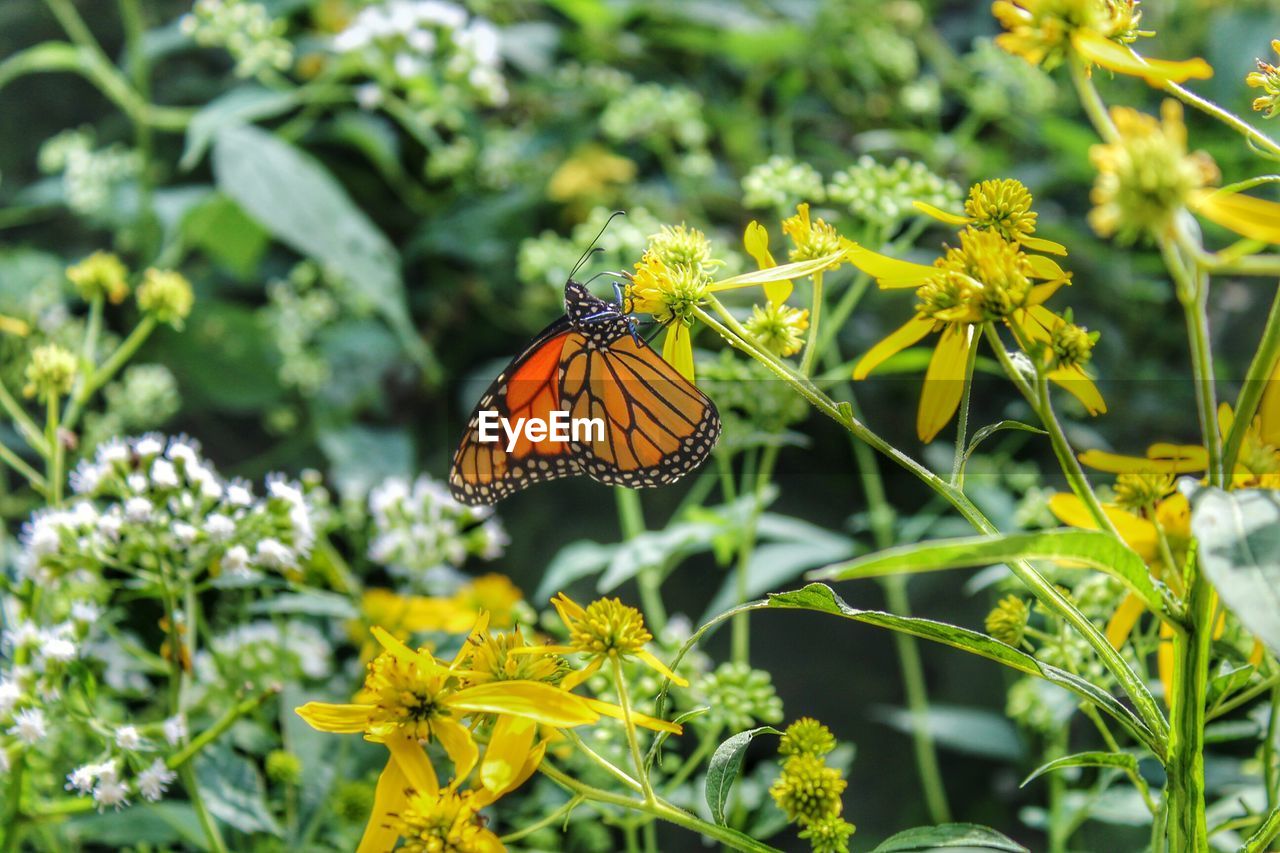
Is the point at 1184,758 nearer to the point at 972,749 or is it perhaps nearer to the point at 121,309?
the point at 972,749

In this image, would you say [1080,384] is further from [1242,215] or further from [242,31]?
[242,31]

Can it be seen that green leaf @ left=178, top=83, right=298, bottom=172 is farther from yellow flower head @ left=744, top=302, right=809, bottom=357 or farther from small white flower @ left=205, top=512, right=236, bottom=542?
yellow flower head @ left=744, top=302, right=809, bottom=357

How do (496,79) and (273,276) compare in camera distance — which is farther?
(273,276)

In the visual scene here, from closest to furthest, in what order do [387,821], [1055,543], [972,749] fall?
[1055,543] → [387,821] → [972,749]

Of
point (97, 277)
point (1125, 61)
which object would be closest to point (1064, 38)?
point (1125, 61)

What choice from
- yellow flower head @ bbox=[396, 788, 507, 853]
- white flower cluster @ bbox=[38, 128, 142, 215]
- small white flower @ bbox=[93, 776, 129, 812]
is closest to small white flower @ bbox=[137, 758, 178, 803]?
small white flower @ bbox=[93, 776, 129, 812]

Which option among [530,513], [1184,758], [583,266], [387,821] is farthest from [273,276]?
[1184,758]

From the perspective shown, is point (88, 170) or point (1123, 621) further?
point (88, 170)
